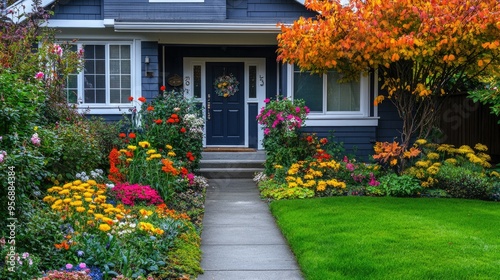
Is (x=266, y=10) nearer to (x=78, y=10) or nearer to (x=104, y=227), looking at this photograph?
(x=78, y=10)

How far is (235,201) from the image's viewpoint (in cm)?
994

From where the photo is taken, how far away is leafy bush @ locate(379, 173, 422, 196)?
10.1m

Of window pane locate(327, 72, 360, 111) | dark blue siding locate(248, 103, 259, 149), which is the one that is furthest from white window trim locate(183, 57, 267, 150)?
window pane locate(327, 72, 360, 111)

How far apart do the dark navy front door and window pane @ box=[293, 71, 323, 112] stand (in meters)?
1.68

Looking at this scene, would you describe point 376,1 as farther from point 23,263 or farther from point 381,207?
point 23,263

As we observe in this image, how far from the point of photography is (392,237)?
22.5 feet

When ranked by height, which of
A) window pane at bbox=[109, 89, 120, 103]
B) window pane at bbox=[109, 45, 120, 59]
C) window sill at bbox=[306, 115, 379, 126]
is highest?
window pane at bbox=[109, 45, 120, 59]

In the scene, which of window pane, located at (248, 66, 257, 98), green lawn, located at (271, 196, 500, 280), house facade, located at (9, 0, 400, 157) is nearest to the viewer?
green lawn, located at (271, 196, 500, 280)

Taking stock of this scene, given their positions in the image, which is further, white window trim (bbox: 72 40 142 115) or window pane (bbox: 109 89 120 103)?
window pane (bbox: 109 89 120 103)

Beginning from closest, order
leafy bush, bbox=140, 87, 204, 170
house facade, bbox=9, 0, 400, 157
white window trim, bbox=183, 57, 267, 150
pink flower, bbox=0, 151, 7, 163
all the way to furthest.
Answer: pink flower, bbox=0, 151, 7, 163, leafy bush, bbox=140, 87, 204, 170, house facade, bbox=9, 0, 400, 157, white window trim, bbox=183, 57, 267, 150

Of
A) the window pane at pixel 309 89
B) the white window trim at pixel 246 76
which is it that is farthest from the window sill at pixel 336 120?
the white window trim at pixel 246 76

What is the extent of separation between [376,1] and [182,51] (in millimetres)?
5437

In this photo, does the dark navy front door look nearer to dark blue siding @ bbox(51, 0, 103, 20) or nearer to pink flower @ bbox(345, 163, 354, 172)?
dark blue siding @ bbox(51, 0, 103, 20)

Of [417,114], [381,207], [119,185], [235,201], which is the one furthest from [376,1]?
[119,185]
